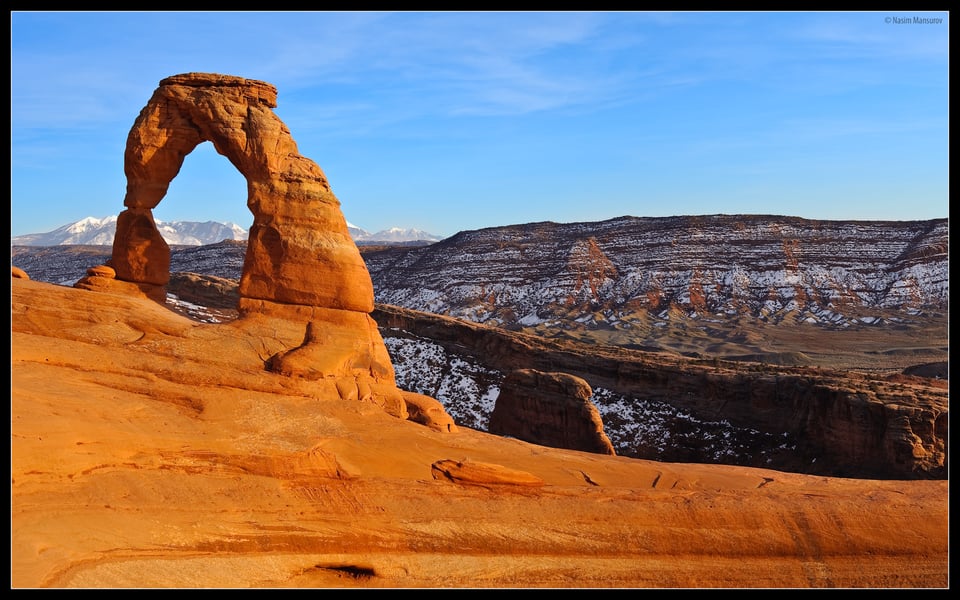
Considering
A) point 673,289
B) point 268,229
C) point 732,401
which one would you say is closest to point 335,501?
point 268,229

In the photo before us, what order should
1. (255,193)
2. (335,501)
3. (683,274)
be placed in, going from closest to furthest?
(335,501) → (255,193) → (683,274)

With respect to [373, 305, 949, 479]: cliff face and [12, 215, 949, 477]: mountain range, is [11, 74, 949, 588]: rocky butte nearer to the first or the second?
[373, 305, 949, 479]: cliff face

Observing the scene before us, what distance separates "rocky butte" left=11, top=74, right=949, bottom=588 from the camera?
12867mm

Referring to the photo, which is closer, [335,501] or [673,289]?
[335,501]

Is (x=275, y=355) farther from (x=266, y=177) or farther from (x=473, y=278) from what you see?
(x=473, y=278)

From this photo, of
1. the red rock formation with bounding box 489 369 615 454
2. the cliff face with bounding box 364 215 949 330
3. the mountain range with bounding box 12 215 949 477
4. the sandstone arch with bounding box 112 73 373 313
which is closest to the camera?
the sandstone arch with bounding box 112 73 373 313

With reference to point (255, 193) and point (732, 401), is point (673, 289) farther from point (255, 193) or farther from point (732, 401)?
point (255, 193)

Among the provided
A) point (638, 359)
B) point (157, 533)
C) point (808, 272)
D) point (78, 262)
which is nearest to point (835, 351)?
point (808, 272)

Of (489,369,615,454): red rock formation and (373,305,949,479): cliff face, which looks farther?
(489,369,615,454): red rock formation

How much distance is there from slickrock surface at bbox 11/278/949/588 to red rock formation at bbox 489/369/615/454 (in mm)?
14072

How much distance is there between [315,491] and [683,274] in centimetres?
9593

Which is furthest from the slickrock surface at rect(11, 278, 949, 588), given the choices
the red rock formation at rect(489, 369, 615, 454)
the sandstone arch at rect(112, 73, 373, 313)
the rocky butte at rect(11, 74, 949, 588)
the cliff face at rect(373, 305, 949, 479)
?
the cliff face at rect(373, 305, 949, 479)

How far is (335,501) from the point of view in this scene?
14.3 m

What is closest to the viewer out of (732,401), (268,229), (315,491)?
(315,491)
